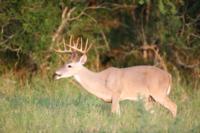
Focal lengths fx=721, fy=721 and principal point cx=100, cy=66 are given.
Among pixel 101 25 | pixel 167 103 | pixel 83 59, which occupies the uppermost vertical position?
pixel 83 59

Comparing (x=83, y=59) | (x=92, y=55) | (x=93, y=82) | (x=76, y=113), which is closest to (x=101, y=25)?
(x=92, y=55)

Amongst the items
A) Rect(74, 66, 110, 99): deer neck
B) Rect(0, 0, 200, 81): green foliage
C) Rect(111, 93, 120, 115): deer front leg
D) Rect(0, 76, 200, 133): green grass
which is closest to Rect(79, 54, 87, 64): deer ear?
Rect(74, 66, 110, 99): deer neck

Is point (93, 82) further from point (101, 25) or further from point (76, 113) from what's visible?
point (101, 25)

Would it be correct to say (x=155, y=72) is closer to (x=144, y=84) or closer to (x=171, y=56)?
(x=144, y=84)

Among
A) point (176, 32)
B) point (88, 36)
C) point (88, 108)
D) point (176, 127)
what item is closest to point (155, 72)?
point (88, 108)

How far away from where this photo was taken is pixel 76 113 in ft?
33.0

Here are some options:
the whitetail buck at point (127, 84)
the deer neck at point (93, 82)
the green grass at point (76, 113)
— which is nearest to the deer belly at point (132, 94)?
the whitetail buck at point (127, 84)

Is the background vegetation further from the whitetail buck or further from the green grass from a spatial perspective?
the whitetail buck

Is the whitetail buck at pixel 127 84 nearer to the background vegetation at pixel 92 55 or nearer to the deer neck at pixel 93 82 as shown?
the deer neck at pixel 93 82

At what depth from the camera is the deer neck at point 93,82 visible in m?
11.2

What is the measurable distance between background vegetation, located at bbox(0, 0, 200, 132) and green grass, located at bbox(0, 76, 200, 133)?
13 mm

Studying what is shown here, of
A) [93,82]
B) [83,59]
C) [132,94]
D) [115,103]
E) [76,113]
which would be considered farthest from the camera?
[83,59]

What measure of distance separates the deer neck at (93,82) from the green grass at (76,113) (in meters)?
0.21

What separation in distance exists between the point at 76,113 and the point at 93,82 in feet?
4.56
